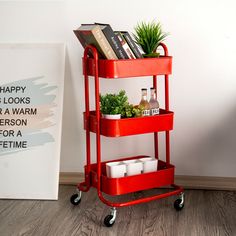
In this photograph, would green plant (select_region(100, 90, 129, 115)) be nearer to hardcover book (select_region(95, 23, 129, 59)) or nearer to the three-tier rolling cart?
the three-tier rolling cart

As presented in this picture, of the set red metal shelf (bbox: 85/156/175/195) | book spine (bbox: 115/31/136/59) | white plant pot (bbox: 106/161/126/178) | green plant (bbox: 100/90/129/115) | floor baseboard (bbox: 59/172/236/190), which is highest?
book spine (bbox: 115/31/136/59)

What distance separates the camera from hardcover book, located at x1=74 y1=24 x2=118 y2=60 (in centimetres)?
257

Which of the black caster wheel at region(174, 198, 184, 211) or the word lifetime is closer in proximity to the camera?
the black caster wheel at region(174, 198, 184, 211)

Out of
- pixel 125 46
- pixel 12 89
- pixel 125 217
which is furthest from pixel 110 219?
pixel 12 89

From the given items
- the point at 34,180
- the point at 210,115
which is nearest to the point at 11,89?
the point at 34,180

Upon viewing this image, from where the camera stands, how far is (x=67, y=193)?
10.4ft

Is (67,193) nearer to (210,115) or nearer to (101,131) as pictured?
(101,131)

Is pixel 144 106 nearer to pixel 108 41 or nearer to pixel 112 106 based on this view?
pixel 112 106

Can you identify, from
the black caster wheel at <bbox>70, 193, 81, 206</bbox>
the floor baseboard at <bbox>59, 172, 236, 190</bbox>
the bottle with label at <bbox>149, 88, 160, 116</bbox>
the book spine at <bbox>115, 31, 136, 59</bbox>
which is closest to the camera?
the book spine at <bbox>115, 31, 136, 59</bbox>

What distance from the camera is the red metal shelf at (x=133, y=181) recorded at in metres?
2.75

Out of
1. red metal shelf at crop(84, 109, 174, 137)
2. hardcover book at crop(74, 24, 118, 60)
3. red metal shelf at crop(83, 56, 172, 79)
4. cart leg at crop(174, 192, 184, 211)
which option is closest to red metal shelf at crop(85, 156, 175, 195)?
cart leg at crop(174, 192, 184, 211)

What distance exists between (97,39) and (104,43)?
5 centimetres

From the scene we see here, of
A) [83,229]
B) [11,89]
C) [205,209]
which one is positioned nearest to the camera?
[83,229]

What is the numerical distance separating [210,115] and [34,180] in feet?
3.60
